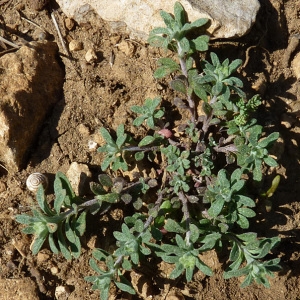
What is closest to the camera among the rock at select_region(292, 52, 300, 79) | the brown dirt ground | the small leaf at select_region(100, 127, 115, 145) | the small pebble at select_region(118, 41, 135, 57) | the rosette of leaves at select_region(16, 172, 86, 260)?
the rosette of leaves at select_region(16, 172, 86, 260)

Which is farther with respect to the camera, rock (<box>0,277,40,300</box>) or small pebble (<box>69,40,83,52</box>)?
small pebble (<box>69,40,83,52</box>)

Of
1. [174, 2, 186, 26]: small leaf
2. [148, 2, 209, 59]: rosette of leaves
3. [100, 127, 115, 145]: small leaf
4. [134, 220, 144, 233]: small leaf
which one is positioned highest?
[174, 2, 186, 26]: small leaf

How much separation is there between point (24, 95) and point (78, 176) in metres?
0.88

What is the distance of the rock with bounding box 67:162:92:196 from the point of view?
14.0 feet

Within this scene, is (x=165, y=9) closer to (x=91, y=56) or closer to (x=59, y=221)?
(x=91, y=56)

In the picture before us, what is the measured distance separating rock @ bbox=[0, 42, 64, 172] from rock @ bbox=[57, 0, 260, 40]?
23.4 inches

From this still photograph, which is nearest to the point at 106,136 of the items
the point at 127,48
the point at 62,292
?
the point at 127,48

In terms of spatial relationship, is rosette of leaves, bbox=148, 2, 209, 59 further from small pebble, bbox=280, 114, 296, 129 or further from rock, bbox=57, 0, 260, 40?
small pebble, bbox=280, 114, 296, 129

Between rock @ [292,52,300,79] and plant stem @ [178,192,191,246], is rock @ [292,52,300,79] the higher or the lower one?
the higher one

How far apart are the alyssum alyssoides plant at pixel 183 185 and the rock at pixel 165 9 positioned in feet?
0.51

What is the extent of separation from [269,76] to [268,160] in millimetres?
1200

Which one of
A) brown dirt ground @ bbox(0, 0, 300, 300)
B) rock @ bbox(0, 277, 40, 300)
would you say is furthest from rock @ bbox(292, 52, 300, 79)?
rock @ bbox(0, 277, 40, 300)

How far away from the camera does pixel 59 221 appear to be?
153 inches

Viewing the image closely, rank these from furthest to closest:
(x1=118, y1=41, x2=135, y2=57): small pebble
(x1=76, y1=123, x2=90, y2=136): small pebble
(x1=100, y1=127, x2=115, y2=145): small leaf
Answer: (x1=118, y1=41, x2=135, y2=57): small pebble
(x1=76, y1=123, x2=90, y2=136): small pebble
(x1=100, y1=127, x2=115, y2=145): small leaf
